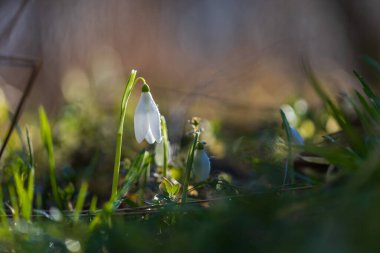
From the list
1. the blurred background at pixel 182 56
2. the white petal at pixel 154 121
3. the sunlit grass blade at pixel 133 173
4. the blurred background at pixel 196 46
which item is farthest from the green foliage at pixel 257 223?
the blurred background at pixel 196 46

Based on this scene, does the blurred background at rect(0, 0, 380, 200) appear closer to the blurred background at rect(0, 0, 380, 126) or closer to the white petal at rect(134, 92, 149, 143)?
the blurred background at rect(0, 0, 380, 126)

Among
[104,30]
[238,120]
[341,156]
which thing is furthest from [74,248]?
[104,30]

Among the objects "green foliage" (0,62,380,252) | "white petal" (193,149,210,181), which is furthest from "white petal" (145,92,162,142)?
"green foliage" (0,62,380,252)

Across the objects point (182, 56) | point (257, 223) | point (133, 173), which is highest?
point (257, 223)

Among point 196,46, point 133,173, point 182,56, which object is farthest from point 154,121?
point 196,46

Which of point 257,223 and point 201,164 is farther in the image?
point 201,164

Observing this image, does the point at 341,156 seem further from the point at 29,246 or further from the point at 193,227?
the point at 29,246

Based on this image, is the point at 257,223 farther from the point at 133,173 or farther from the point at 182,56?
the point at 182,56
